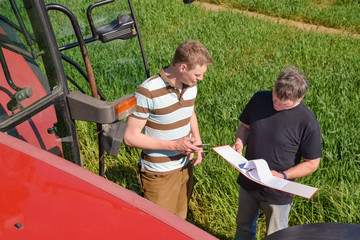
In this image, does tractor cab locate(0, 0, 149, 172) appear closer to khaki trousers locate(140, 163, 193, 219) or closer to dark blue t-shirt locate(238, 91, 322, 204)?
khaki trousers locate(140, 163, 193, 219)

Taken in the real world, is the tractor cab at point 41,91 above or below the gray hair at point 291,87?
above

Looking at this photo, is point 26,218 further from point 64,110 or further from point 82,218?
point 64,110

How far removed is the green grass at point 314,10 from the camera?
8914 millimetres

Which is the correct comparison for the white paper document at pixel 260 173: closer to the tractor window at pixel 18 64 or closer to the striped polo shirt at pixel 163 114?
the striped polo shirt at pixel 163 114

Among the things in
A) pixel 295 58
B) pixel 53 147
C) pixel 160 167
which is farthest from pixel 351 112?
pixel 53 147

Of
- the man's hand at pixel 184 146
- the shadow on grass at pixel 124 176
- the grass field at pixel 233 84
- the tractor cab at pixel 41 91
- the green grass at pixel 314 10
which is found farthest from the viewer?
the green grass at pixel 314 10

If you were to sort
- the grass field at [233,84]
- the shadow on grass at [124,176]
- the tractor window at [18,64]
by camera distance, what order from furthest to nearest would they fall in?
the shadow on grass at [124,176] < the grass field at [233,84] < the tractor window at [18,64]

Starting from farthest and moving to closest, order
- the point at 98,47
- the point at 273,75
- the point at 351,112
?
the point at 273,75
the point at 351,112
the point at 98,47

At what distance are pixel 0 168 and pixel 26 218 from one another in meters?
0.22

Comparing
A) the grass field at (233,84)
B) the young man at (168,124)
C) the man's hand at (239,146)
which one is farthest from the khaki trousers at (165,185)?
the grass field at (233,84)

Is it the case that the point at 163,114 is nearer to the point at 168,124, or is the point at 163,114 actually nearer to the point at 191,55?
the point at 168,124

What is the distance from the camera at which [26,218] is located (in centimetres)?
140

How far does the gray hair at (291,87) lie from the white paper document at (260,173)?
1.40ft

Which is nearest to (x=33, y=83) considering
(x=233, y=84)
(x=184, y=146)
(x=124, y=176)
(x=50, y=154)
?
(x=50, y=154)
